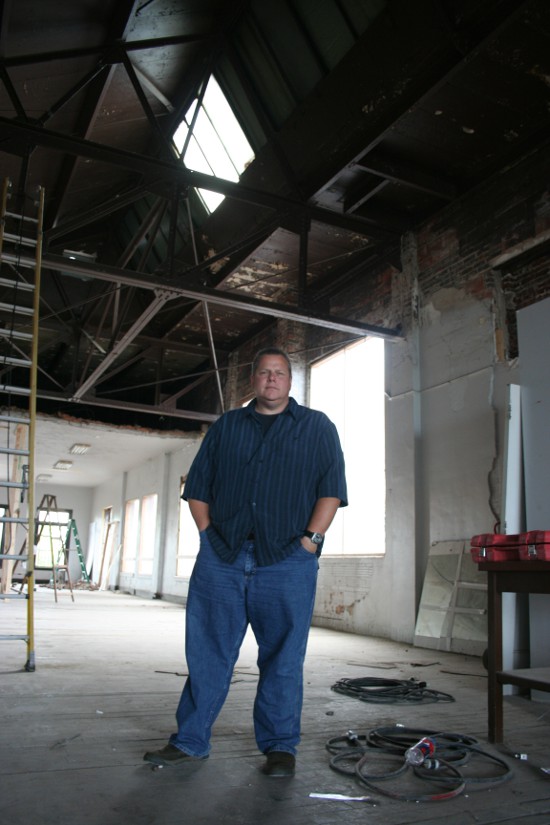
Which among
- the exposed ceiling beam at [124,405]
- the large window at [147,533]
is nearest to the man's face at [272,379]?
the exposed ceiling beam at [124,405]

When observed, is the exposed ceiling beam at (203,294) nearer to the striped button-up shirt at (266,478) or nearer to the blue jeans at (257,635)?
the striped button-up shirt at (266,478)

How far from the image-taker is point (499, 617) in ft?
10.2

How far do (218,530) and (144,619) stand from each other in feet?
23.1

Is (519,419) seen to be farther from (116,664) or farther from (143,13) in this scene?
(143,13)

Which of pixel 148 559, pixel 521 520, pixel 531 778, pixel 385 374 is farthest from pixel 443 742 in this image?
pixel 148 559

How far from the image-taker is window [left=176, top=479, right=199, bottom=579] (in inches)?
530

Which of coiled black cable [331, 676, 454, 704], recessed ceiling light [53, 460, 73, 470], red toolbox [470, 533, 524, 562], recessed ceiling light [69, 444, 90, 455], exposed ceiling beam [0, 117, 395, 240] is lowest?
coiled black cable [331, 676, 454, 704]

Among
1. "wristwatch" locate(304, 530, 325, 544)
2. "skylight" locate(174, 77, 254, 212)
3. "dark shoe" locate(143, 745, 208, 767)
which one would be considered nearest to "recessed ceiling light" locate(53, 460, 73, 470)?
"skylight" locate(174, 77, 254, 212)

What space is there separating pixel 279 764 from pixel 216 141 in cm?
797

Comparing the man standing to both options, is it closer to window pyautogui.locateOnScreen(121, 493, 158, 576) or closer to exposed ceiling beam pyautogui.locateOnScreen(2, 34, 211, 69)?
exposed ceiling beam pyautogui.locateOnScreen(2, 34, 211, 69)

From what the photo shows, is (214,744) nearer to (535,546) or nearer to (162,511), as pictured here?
(535,546)

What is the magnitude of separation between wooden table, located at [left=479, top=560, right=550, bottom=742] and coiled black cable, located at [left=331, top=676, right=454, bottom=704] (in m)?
0.83

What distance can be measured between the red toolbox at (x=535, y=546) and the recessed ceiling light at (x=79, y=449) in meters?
13.0

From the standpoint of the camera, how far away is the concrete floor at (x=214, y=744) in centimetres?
199
